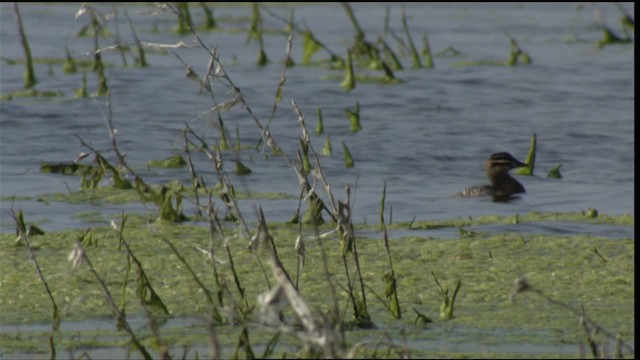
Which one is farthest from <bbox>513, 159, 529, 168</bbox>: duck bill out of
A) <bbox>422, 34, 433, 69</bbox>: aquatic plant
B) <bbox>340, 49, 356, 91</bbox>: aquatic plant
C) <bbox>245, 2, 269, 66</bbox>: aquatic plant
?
<bbox>245, 2, 269, 66</bbox>: aquatic plant

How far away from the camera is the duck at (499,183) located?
8.66m

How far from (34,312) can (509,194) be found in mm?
4021

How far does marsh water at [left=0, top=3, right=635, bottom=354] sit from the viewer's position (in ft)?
27.8

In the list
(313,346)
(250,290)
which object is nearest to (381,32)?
(250,290)

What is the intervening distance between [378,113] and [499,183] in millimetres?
2926

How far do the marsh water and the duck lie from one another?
0.35 ft

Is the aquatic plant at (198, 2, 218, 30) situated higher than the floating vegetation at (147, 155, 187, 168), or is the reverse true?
the floating vegetation at (147, 155, 187, 168)

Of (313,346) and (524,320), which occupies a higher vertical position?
(313,346)

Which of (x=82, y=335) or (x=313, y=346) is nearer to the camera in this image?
(x=313, y=346)

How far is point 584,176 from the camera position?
9.53 m

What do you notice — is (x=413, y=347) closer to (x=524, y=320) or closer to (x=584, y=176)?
(x=524, y=320)

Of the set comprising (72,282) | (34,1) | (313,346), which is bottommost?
(34,1)

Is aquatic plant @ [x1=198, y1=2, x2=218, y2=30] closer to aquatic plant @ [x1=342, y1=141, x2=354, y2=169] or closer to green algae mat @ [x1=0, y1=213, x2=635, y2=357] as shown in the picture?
aquatic plant @ [x1=342, y1=141, x2=354, y2=169]

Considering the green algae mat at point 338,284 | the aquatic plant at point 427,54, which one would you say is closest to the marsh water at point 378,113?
the aquatic plant at point 427,54
